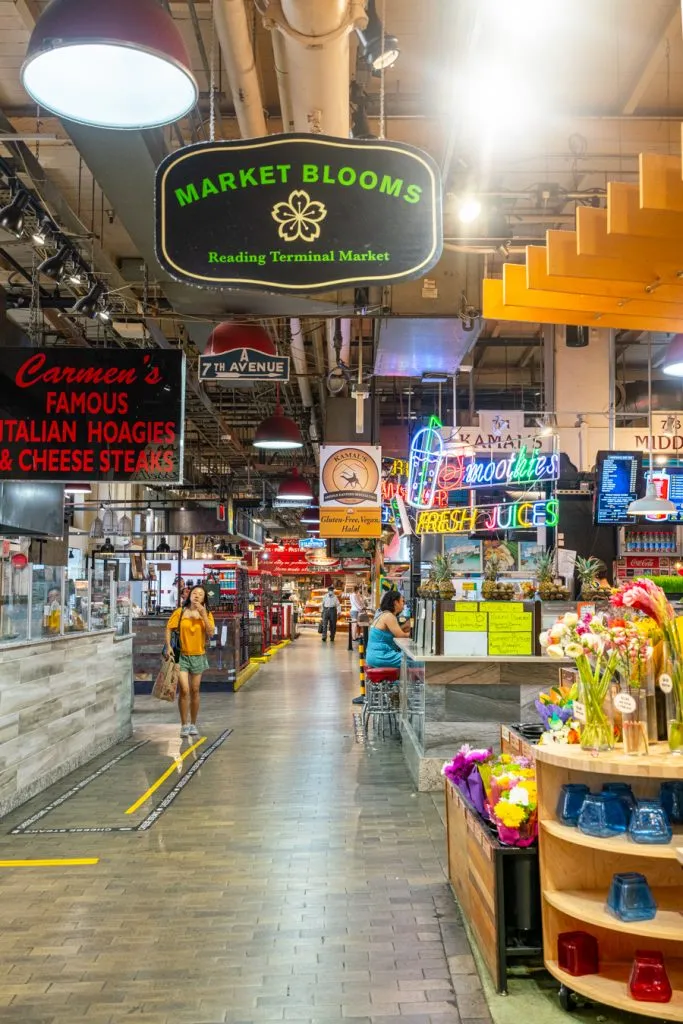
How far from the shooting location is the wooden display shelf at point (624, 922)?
127 inches

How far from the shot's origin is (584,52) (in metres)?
6.42

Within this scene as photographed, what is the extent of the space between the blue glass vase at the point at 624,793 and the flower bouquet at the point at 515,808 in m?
0.32

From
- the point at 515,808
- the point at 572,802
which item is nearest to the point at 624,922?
the point at 572,802

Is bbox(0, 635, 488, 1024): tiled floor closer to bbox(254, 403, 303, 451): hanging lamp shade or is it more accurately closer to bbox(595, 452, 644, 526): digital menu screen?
bbox(254, 403, 303, 451): hanging lamp shade

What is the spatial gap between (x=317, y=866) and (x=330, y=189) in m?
4.05

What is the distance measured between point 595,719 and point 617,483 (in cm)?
858

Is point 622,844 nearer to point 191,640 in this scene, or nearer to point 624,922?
point 624,922

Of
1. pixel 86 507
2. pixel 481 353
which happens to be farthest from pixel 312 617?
pixel 481 353

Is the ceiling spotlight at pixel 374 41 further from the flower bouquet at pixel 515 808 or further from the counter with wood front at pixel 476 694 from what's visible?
the counter with wood front at pixel 476 694

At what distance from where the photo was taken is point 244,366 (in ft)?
29.9

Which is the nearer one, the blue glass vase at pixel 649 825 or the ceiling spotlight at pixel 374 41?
the blue glass vase at pixel 649 825

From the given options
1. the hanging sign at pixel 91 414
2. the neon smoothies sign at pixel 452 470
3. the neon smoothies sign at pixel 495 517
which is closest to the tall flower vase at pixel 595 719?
the hanging sign at pixel 91 414

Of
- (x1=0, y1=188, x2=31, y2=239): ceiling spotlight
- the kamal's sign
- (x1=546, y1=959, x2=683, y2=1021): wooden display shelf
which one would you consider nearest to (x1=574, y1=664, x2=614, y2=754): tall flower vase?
(x1=546, y1=959, x2=683, y2=1021): wooden display shelf

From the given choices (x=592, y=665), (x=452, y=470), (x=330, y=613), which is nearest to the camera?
(x=592, y=665)
